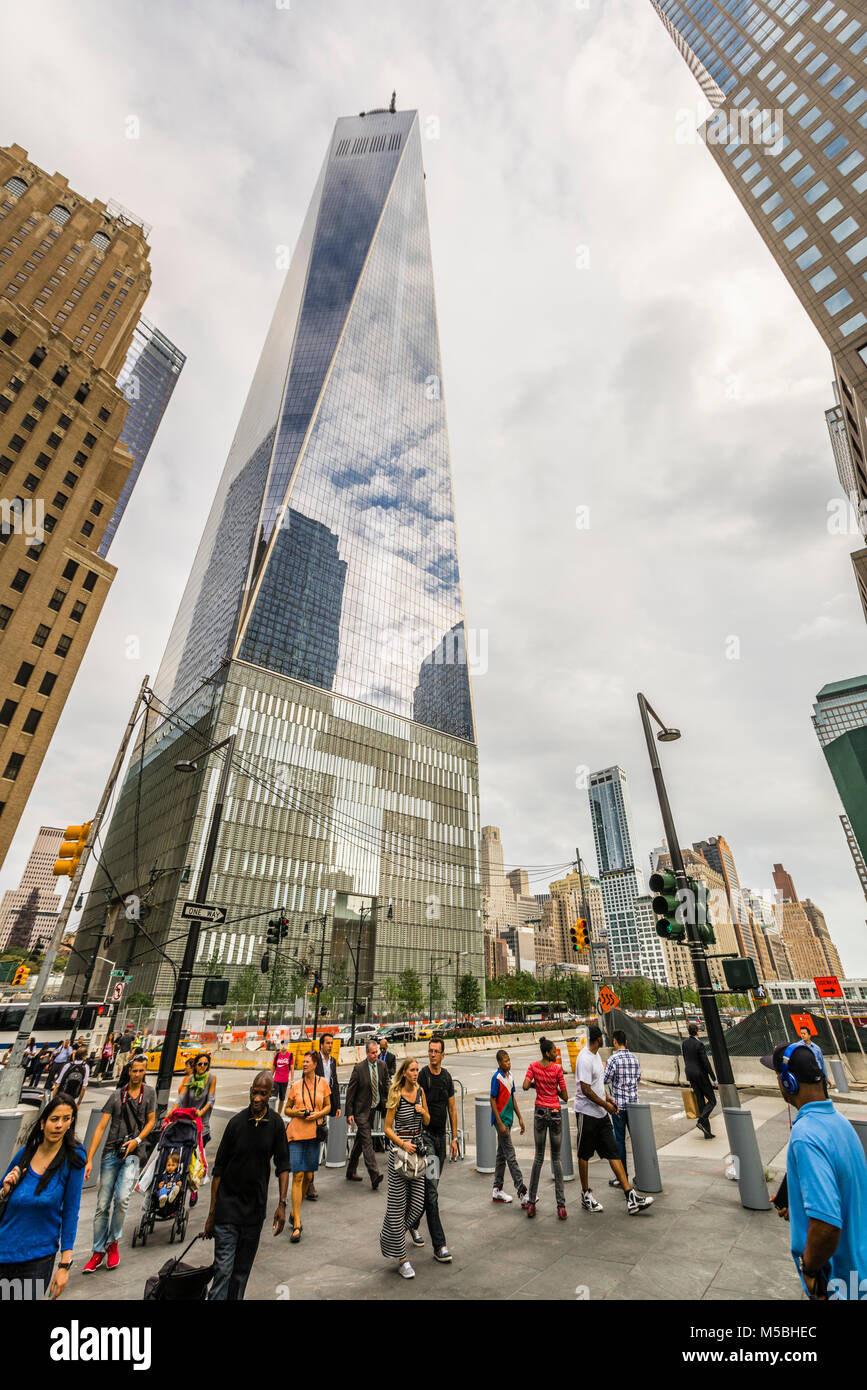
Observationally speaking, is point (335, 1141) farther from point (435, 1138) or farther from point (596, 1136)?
point (596, 1136)

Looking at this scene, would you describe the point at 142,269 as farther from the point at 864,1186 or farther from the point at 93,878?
the point at 864,1186

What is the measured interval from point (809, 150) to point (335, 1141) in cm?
6285

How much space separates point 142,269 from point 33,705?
68.4 metres

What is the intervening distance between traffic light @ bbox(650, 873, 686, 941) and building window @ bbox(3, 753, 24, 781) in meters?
57.0

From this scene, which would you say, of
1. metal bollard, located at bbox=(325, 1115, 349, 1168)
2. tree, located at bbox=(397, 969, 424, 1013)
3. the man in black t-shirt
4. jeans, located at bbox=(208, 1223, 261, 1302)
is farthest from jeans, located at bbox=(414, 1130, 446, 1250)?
tree, located at bbox=(397, 969, 424, 1013)

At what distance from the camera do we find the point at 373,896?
85.9 meters

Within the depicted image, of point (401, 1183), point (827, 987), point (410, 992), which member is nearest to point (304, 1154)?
point (401, 1183)

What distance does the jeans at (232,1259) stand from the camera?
484 centimetres

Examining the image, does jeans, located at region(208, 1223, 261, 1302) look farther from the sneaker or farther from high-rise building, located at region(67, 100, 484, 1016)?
high-rise building, located at region(67, 100, 484, 1016)

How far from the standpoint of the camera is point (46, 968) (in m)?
12.9

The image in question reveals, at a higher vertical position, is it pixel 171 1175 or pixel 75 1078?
pixel 75 1078

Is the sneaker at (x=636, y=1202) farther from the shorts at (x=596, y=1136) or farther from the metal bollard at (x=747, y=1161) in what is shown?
the metal bollard at (x=747, y=1161)

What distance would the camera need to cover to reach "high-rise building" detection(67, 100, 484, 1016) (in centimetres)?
7762
